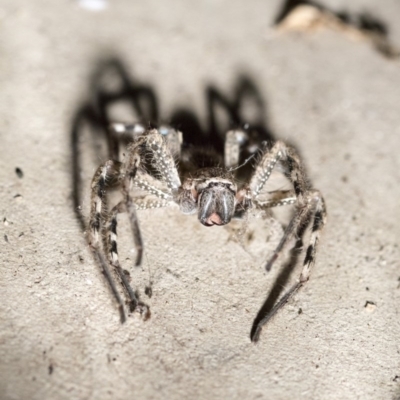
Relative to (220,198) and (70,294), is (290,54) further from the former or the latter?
(70,294)

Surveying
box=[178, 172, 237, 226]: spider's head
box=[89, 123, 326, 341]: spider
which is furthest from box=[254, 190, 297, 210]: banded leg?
box=[178, 172, 237, 226]: spider's head

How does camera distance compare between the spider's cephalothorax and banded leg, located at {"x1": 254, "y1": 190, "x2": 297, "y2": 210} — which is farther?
banded leg, located at {"x1": 254, "y1": 190, "x2": 297, "y2": 210}

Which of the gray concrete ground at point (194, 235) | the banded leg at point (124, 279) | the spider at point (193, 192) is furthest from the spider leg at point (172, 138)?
the banded leg at point (124, 279)

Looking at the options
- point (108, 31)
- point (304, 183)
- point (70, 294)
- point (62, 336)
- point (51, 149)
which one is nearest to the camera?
point (62, 336)

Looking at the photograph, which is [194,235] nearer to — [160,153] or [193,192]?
[193,192]

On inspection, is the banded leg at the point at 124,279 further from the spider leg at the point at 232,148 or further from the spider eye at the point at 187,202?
the spider leg at the point at 232,148

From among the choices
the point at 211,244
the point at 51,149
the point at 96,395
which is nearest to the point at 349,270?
the point at 211,244

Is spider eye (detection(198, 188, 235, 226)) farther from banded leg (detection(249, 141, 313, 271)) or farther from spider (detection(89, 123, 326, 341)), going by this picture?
banded leg (detection(249, 141, 313, 271))
